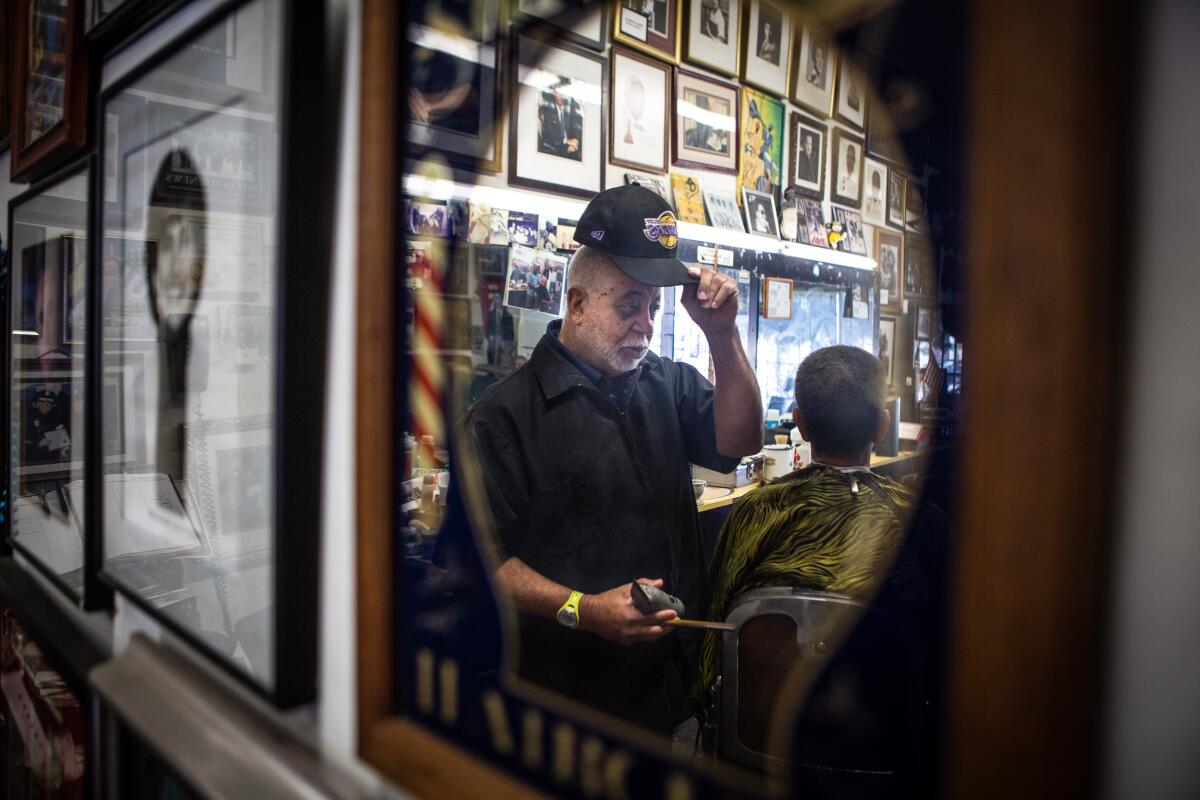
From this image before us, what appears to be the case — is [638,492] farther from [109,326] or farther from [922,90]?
[109,326]

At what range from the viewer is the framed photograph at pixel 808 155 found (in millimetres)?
457

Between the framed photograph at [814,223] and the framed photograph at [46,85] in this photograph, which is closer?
the framed photograph at [814,223]

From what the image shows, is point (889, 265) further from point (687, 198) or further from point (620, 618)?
point (620, 618)

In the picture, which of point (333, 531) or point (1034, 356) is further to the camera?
point (333, 531)

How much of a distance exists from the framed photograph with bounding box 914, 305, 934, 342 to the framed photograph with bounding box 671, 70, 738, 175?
159 millimetres

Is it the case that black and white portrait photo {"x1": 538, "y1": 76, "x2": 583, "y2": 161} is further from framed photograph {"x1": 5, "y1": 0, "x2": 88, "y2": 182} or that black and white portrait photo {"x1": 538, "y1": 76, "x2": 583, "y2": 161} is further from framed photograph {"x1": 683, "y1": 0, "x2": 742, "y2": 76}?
framed photograph {"x1": 5, "y1": 0, "x2": 88, "y2": 182}

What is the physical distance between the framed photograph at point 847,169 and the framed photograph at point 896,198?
0.02 m

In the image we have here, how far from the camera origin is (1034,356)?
14.2 inches

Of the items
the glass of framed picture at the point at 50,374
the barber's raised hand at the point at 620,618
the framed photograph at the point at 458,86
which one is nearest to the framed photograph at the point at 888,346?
the barber's raised hand at the point at 620,618

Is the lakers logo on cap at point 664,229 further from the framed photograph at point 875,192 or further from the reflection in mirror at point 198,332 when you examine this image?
the reflection in mirror at point 198,332

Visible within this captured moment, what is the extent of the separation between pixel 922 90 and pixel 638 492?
33 centimetres

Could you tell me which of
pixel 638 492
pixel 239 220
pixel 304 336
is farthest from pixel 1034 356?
pixel 239 220

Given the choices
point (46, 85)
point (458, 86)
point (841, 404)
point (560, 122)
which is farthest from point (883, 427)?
point (46, 85)

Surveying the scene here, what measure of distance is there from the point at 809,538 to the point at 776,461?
54 millimetres
